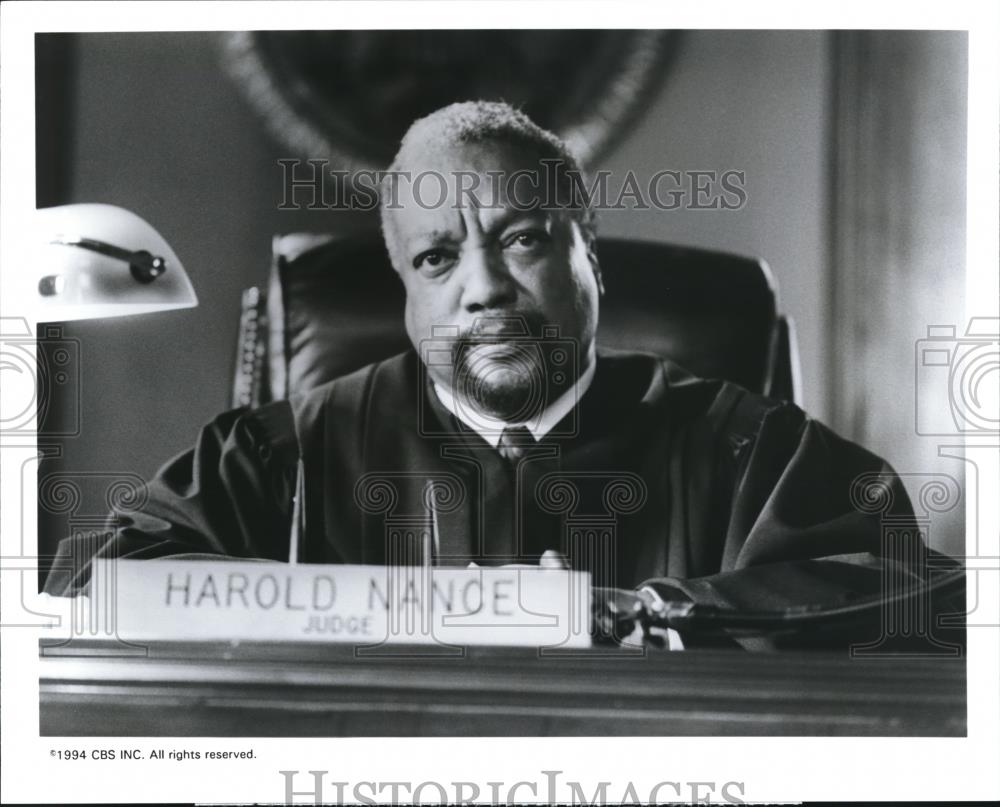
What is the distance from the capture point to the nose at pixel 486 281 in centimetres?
230

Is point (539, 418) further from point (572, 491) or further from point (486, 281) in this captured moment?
point (486, 281)

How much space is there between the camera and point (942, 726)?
2361 millimetres

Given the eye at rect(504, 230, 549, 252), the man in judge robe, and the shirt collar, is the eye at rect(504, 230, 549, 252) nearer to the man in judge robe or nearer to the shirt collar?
the man in judge robe

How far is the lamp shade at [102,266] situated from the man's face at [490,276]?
0.47 meters

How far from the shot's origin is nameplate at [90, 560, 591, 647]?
2303mm

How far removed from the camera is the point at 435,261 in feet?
7.62

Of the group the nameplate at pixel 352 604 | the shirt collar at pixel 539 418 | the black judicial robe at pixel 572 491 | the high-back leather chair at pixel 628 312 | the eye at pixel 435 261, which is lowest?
the nameplate at pixel 352 604

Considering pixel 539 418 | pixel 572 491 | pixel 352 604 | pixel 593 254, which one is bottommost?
pixel 352 604

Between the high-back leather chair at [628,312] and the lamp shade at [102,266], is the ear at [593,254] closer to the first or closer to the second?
the high-back leather chair at [628,312]

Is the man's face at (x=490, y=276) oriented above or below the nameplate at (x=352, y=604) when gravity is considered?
above

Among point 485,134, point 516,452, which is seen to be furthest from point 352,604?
point 485,134

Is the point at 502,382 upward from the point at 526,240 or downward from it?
downward

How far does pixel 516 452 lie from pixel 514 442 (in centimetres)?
2

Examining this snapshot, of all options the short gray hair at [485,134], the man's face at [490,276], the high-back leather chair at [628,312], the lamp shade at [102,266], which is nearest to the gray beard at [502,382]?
the man's face at [490,276]
